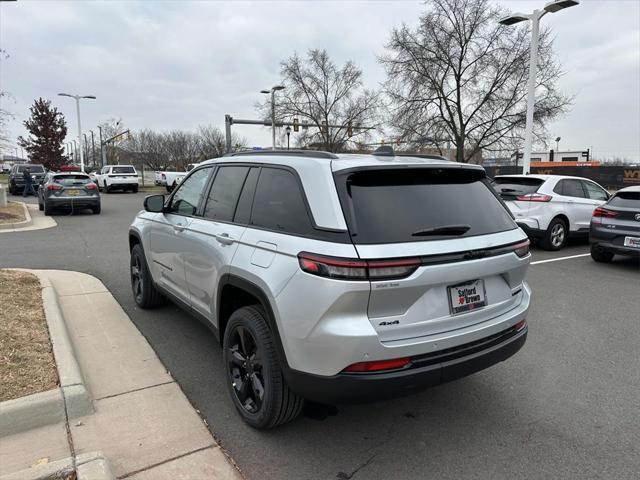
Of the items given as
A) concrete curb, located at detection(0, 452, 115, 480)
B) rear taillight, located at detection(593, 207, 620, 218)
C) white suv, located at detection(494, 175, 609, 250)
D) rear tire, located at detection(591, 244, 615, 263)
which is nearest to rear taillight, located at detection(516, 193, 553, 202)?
white suv, located at detection(494, 175, 609, 250)

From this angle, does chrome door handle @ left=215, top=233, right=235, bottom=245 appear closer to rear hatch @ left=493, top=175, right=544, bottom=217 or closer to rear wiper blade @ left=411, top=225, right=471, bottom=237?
rear wiper blade @ left=411, top=225, right=471, bottom=237

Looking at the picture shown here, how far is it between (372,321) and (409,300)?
0.24 m

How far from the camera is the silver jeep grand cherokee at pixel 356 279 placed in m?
2.53

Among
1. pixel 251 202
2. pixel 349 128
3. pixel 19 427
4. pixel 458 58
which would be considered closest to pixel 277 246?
pixel 251 202

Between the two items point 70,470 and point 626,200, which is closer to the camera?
point 70,470

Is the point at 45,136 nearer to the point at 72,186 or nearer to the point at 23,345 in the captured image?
the point at 72,186

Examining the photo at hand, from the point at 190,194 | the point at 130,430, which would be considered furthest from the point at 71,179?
the point at 130,430

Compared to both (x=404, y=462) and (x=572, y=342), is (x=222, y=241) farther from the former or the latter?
(x=572, y=342)

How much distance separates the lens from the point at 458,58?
21.4 meters

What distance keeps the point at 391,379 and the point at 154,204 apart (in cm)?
332

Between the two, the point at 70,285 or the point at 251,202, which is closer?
the point at 251,202

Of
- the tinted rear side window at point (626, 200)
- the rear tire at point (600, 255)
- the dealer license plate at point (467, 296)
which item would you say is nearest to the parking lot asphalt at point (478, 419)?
the dealer license plate at point (467, 296)

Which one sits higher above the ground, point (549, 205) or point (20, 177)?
point (20, 177)

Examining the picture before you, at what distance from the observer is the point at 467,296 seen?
2.85 meters
